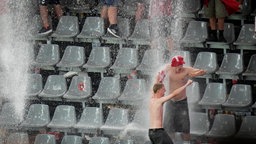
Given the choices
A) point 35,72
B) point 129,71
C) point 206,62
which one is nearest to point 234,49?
point 206,62

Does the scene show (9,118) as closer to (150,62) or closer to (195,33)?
(150,62)

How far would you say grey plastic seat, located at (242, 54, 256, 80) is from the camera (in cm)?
2091

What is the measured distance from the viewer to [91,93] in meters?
21.8

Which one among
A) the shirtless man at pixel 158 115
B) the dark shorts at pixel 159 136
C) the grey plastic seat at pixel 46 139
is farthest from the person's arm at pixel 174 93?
the grey plastic seat at pixel 46 139

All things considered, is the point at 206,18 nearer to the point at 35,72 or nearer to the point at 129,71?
the point at 129,71

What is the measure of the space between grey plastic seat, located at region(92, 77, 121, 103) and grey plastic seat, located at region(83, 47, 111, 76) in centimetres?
22

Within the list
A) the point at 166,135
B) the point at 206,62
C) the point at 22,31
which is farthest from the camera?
the point at 22,31

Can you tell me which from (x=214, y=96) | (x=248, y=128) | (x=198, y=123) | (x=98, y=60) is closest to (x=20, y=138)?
(x=98, y=60)

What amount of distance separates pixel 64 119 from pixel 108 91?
892 millimetres

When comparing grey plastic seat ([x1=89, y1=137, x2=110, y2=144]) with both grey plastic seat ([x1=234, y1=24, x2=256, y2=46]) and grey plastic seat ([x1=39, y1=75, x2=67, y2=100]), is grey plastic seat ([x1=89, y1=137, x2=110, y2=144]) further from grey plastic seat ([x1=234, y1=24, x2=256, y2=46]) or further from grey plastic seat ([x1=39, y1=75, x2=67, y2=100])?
grey plastic seat ([x1=234, y1=24, x2=256, y2=46])

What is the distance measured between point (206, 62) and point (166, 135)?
198 cm

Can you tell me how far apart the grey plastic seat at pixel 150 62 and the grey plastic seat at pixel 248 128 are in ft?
6.28

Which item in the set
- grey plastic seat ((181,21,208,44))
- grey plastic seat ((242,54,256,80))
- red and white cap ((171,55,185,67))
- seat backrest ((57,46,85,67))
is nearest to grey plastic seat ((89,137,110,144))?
seat backrest ((57,46,85,67))

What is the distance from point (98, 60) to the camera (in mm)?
21844
